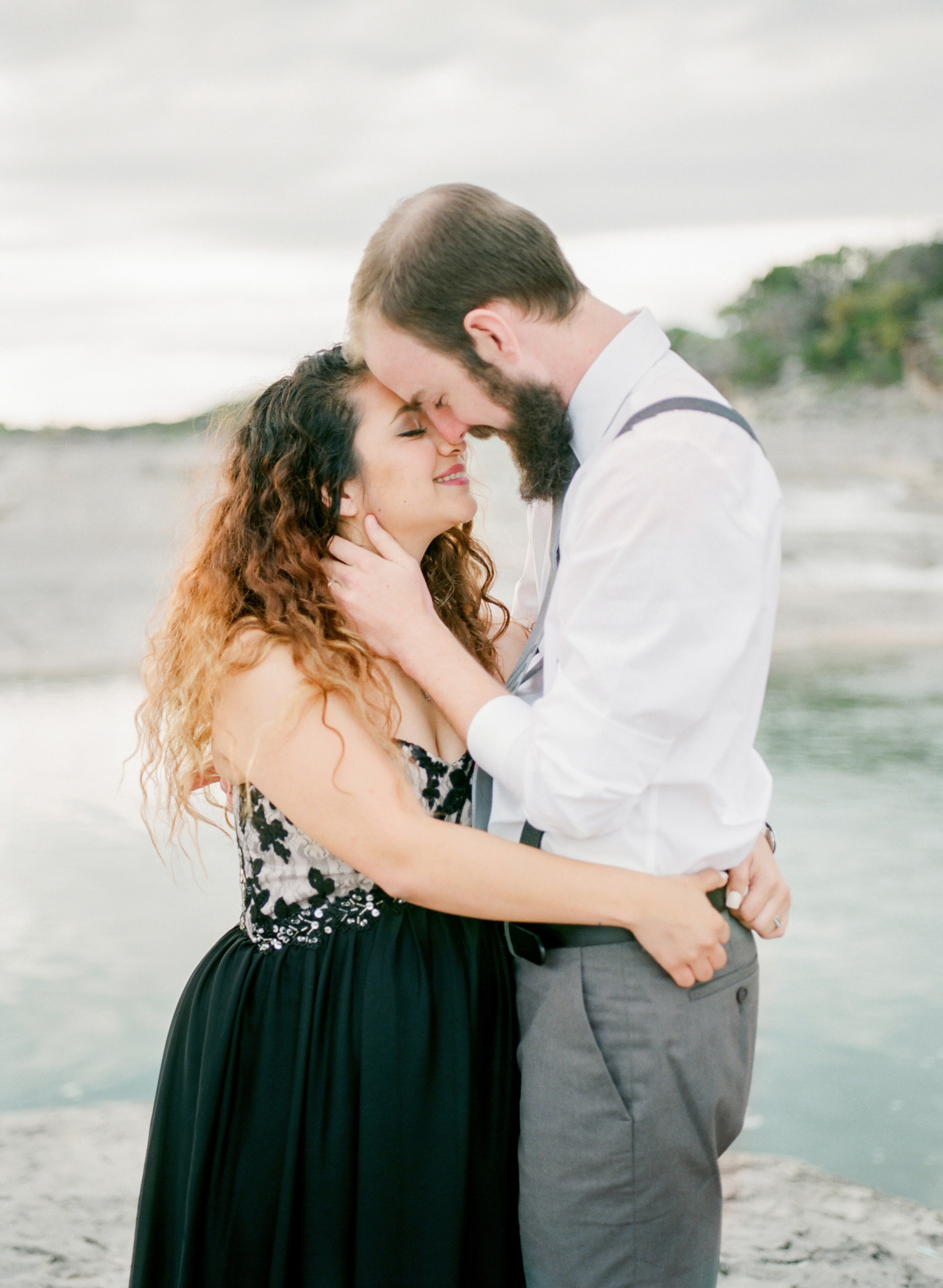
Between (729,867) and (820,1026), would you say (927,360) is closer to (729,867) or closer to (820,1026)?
(820,1026)

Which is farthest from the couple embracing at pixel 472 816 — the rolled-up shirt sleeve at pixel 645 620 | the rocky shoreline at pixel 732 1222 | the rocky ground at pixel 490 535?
the rocky ground at pixel 490 535

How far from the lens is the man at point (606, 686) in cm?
119

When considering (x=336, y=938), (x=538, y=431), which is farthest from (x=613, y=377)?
(x=336, y=938)

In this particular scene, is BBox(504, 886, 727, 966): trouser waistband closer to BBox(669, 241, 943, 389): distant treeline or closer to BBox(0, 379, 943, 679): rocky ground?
BBox(0, 379, 943, 679): rocky ground

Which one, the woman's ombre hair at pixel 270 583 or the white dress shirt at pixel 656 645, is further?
the woman's ombre hair at pixel 270 583

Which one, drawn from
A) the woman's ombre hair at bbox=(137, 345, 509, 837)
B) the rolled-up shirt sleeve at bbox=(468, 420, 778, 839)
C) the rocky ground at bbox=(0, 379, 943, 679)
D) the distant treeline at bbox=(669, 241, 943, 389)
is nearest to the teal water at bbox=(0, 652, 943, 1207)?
the woman's ombre hair at bbox=(137, 345, 509, 837)

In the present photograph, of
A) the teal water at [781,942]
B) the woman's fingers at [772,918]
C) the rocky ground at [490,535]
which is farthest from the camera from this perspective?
the rocky ground at [490,535]

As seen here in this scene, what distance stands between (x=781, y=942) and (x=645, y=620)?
3776mm

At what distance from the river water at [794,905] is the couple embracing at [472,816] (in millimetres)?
2115

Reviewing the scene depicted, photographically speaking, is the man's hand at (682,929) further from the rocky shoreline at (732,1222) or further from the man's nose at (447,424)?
the rocky shoreline at (732,1222)

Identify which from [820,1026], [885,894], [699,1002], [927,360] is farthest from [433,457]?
[927,360]

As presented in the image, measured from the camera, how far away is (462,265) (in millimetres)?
1360

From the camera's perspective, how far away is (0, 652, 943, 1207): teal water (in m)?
3.55

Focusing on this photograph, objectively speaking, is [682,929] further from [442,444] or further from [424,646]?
[442,444]
